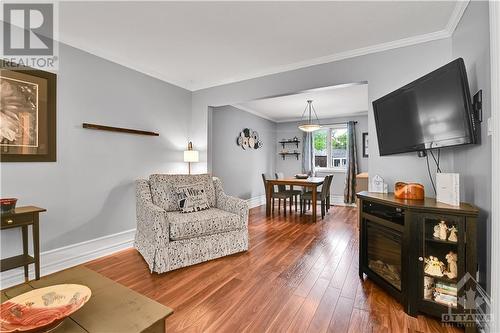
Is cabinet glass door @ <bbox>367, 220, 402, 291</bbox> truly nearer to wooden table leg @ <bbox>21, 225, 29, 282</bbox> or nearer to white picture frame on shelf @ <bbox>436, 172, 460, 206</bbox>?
white picture frame on shelf @ <bbox>436, 172, 460, 206</bbox>

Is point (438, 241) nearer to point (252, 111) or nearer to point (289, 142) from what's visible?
point (252, 111)

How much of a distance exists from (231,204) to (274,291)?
1228 millimetres

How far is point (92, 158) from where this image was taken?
2.77 metres

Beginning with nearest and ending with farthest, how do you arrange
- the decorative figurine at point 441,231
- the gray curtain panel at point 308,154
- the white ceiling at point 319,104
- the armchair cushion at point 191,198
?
the decorative figurine at point 441,231
the armchair cushion at point 191,198
the white ceiling at point 319,104
the gray curtain panel at point 308,154

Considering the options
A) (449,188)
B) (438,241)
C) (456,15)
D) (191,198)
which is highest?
(456,15)

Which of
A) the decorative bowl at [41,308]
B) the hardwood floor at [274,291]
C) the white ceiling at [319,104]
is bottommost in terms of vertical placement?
the hardwood floor at [274,291]

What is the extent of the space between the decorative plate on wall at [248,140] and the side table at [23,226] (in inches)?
155

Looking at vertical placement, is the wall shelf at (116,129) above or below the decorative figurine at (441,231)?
above

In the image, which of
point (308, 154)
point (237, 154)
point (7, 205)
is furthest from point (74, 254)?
point (308, 154)

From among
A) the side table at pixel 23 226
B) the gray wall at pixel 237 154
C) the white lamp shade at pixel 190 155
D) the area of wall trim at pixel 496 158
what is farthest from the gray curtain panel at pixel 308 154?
the side table at pixel 23 226

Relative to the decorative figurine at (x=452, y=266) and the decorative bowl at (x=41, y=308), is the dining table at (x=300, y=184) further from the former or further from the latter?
the decorative bowl at (x=41, y=308)

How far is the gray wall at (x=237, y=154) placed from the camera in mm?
4883

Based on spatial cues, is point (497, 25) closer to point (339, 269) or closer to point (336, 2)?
point (336, 2)

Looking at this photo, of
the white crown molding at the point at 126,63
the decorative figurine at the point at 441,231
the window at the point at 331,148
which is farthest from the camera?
the window at the point at 331,148
